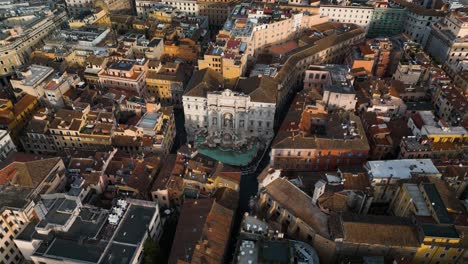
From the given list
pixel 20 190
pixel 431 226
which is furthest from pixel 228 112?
pixel 431 226

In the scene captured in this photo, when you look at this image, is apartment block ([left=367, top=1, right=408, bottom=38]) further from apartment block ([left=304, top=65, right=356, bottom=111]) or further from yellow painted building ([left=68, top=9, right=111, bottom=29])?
yellow painted building ([left=68, top=9, right=111, bottom=29])

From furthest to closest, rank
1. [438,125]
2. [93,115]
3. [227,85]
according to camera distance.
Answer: [227,85], [93,115], [438,125]

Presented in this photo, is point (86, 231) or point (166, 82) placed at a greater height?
point (166, 82)

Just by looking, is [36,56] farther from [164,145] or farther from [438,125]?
[438,125]

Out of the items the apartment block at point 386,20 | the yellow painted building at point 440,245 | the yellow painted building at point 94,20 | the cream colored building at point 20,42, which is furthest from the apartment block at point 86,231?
the apartment block at point 386,20

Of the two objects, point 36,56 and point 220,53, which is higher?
point 220,53

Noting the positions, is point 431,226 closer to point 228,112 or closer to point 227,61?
point 228,112

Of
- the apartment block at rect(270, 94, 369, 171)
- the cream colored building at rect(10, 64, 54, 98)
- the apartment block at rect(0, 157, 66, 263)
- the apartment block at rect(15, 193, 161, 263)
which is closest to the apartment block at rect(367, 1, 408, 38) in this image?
the apartment block at rect(270, 94, 369, 171)

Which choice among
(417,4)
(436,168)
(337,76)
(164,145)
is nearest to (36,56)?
(164,145)

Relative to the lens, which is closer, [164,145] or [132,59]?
[164,145]
